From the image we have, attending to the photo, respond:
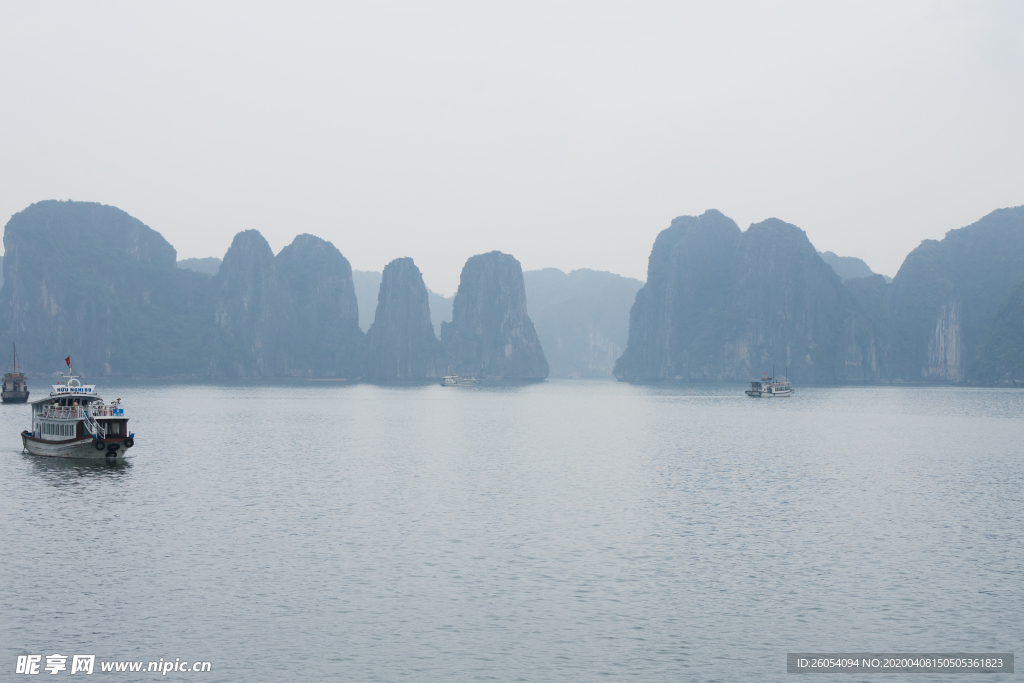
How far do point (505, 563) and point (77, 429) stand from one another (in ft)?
151

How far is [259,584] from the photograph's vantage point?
1129 inches

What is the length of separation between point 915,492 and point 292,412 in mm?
103261

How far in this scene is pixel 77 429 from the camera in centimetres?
6381

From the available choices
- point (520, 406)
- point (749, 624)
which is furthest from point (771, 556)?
point (520, 406)

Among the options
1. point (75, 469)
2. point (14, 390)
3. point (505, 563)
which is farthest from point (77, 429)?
point (14, 390)

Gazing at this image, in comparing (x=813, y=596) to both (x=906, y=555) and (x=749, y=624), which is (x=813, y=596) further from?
(x=906, y=555)

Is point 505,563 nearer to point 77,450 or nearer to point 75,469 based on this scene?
point 75,469

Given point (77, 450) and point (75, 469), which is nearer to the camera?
point (75, 469)

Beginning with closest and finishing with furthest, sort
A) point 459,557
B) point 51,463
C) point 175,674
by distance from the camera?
point 175,674
point 459,557
point 51,463

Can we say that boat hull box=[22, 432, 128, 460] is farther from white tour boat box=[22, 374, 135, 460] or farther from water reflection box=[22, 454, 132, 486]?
water reflection box=[22, 454, 132, 486]

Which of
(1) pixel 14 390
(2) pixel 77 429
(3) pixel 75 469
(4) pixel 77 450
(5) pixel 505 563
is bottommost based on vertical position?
(5) pixel 505 563

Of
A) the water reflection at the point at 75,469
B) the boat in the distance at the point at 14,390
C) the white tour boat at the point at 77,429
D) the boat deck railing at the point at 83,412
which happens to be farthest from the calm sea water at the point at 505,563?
the boat in the distance at the point at 14,390

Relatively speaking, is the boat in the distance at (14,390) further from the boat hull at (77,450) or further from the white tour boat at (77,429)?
the boat hull at (77,450)

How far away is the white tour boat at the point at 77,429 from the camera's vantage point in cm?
6266
